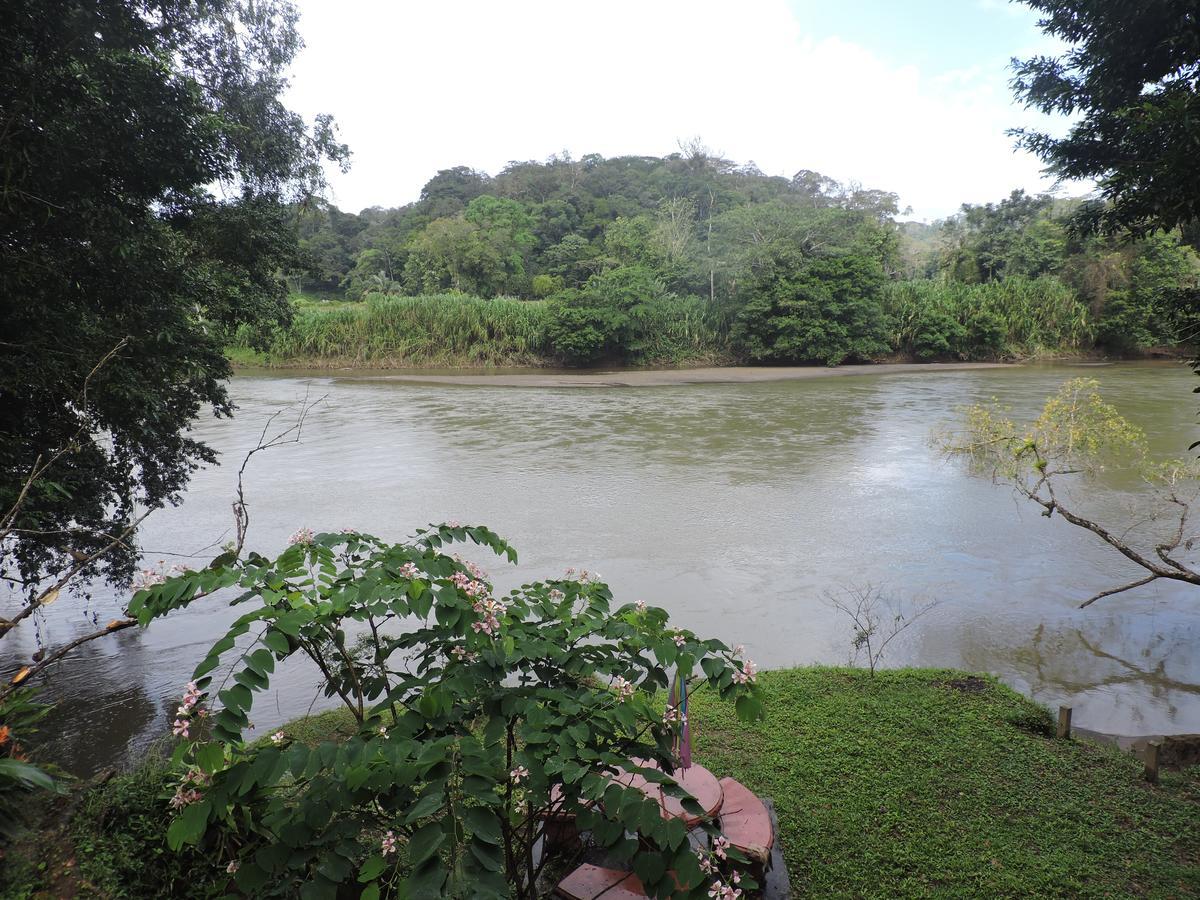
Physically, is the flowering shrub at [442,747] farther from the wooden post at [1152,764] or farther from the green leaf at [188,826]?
the wooden post at [1152,764]

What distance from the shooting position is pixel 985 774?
3266mm

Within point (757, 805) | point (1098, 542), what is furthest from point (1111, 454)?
point (757, 805)

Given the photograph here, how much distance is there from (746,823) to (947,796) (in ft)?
3.93

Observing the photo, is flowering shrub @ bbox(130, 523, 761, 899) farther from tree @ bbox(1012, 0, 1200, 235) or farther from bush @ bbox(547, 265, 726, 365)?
bush @ bbox(547, 265, 726, 365)

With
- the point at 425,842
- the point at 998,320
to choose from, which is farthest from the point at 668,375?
the point at 425,842

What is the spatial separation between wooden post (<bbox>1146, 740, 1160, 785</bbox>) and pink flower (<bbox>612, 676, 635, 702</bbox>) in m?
2.81

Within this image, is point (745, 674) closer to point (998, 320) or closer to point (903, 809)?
point (903, 809)

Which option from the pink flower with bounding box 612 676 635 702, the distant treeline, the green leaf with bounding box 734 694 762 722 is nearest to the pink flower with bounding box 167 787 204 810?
the pink flower with bounding box 612 676 635 702

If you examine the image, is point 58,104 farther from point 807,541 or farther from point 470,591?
point 807,541

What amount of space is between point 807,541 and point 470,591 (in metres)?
5.86

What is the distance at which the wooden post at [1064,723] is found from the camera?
354cm

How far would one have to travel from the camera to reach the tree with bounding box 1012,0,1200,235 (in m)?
3.09

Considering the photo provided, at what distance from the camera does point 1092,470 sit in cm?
913

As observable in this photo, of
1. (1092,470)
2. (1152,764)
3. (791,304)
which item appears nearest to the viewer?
(1152,764)
